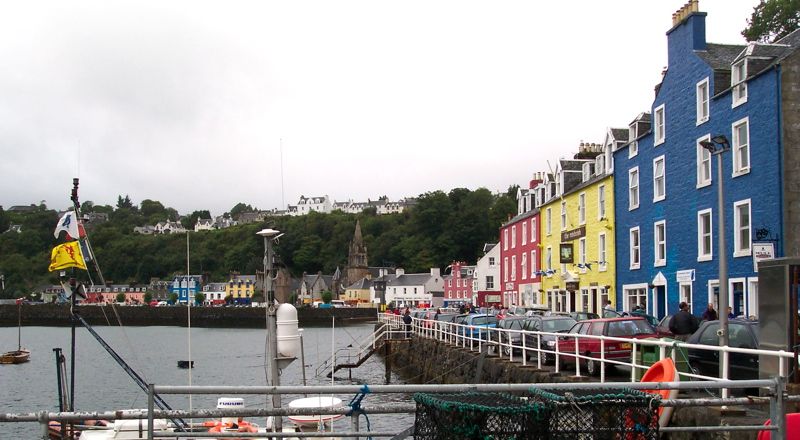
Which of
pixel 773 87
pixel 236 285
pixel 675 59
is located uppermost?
pixel 675 59

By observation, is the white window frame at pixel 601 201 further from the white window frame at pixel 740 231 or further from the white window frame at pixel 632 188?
the white window frame at pixel 740 231

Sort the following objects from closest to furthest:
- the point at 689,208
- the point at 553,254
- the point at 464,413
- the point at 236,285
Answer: the point at 464,413, the point at 689,208, the point at 553,254, the point at 236,285

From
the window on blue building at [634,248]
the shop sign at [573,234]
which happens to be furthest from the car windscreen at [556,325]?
the shop sign at [573,234]

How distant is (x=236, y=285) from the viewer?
602 feet

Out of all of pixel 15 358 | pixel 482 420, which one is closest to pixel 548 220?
pixel 15 358

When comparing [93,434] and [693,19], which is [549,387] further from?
[693,19]

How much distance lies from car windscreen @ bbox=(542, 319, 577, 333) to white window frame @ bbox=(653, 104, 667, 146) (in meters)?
11.6

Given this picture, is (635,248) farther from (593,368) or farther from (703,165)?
(593,368)

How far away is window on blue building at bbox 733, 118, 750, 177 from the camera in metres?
27.4

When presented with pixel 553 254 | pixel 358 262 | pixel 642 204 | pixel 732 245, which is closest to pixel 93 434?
pixel 732 245

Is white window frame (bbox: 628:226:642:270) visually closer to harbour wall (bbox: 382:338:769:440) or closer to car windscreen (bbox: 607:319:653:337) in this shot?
harbour wall (bbox: 382:338:769:440)

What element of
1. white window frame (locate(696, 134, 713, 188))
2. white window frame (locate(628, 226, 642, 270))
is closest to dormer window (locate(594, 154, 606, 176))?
white window frame (locate(628, 226, 642, 270))

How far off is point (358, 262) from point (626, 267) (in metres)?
148

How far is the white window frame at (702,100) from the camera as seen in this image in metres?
30.3
